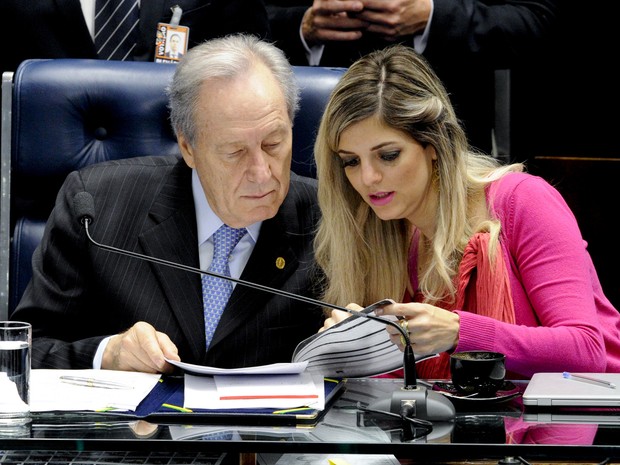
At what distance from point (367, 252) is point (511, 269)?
306mm

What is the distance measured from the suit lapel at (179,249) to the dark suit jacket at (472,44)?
3.11 ft

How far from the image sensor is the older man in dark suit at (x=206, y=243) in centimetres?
201

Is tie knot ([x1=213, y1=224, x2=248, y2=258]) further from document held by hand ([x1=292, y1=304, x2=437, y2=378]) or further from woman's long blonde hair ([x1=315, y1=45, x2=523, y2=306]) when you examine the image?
document held by hand ([x1=292, y1=304, x2=437, y2=378])

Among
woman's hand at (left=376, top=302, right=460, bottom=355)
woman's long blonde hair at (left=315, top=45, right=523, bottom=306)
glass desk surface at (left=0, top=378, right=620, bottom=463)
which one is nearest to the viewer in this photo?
glass desk surface at (left=0, top=378, right=620, bottom=463)

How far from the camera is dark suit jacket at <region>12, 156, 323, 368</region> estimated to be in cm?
201

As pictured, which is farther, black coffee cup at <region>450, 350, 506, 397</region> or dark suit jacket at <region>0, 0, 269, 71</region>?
dark suit jacket at <region>0, 0, 269, 71</region>

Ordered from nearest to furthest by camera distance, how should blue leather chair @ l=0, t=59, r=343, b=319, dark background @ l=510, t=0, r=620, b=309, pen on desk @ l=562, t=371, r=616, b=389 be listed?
pen on desk @ l=562, t=371, r=616, b=389, blue leather chair @ l=0, t=59, r=343, b=319, dark background @ l=510, t=0, r=620, b=309

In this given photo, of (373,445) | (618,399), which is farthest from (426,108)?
(373,445)

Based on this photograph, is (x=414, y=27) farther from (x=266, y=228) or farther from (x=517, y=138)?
(x=266, y=228)

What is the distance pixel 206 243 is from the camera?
6.84 ft

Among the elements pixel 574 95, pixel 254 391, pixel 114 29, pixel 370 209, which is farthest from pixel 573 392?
pixel 574 95

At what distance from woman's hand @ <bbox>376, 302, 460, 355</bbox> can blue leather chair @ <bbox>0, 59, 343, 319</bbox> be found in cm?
71

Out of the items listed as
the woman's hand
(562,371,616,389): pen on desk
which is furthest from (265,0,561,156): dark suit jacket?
(562,371,616,389): pen on desk

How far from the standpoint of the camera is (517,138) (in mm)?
3234
